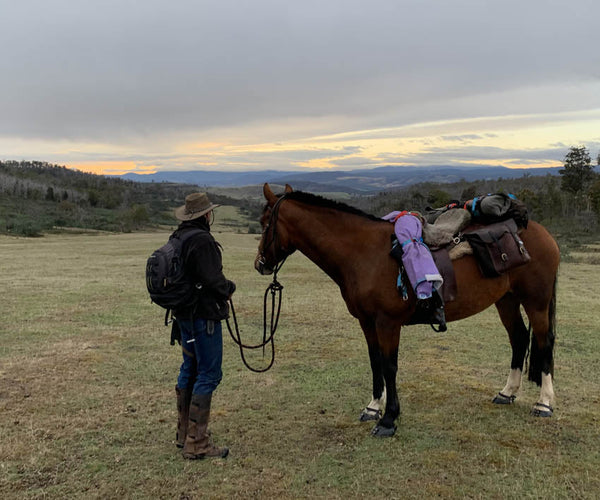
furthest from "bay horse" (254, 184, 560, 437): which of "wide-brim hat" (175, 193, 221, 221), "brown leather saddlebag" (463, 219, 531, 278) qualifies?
"wide-brim hat" (175, 193, 221, 221)

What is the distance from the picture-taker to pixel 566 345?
7.85m

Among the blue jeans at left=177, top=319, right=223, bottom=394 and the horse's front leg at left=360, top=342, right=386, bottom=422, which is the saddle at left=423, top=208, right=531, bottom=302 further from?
the blue jeans at left=177, top=319, right=223, bottom=394

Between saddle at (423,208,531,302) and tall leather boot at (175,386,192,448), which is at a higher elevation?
saddle at (423,208,531,302)

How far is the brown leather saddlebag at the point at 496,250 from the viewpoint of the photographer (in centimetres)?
476

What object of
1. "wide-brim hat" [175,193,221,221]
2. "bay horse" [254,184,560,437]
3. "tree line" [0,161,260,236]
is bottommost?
A: "tree line" [0,161,260,236]

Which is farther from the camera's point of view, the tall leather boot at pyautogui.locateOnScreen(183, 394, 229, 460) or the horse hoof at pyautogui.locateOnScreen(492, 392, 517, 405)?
the horse hoof at pyautogui.locateOnScreen(492, 392, 517, 405)

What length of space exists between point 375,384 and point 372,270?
1410 mm

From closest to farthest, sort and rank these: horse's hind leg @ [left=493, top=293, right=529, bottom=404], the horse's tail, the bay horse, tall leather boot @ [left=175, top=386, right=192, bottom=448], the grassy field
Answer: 1. the grassy field
2. tall leather boot @ [left=175, top=386, right=192, bottom=448]
3. the bay horse
4. the horse's tail
5. horse's hind leg @ [left=493, top=293, right=529, bottom=404]

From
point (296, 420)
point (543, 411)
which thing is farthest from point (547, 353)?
point (296, 420)

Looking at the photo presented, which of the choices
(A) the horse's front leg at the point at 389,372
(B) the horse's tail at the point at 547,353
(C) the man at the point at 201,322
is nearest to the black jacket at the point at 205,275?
(C) the man at the point at 201,322

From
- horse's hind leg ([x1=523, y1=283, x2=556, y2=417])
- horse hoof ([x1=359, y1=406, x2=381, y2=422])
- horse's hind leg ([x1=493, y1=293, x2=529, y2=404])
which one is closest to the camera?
horse hoof ([x1=359, y1=406, x2=381, y2=422])

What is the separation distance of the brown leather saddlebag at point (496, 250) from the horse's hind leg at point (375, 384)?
4.58 ft

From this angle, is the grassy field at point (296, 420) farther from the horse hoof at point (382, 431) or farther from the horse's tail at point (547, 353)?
the horse's tail at point (547, 353)

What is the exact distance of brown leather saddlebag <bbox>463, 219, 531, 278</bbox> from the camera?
4762mm
